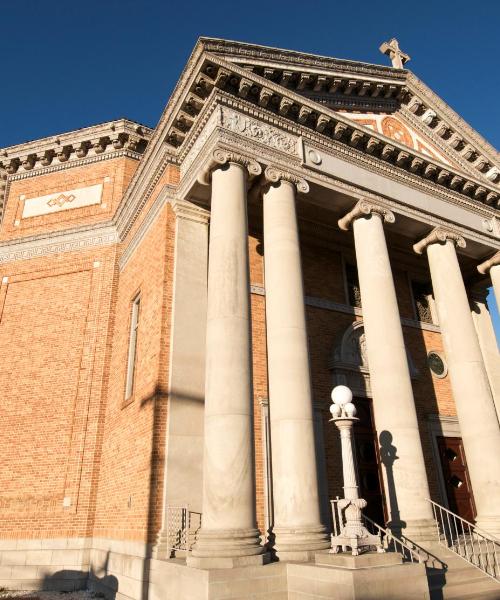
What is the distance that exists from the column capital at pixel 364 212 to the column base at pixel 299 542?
7.40 m

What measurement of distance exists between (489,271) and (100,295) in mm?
12297

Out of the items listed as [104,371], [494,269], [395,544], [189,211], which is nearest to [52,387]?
[104,371]

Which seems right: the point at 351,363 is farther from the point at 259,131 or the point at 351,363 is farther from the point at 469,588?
the point at 259,131

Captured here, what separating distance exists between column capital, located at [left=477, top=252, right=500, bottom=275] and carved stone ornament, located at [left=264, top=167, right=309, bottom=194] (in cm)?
742

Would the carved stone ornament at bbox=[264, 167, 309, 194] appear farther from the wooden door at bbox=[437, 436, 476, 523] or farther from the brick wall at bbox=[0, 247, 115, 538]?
the wooden door at bbox=[437, 436, 476, 523]

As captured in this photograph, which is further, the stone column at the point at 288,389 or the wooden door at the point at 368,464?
the wooden door at the point at 368,464

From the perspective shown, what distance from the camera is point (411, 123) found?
1501 cm

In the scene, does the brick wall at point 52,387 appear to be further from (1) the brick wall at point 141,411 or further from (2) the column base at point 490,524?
(2) the column base at point 490,524

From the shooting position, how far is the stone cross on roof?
1575 centimetres

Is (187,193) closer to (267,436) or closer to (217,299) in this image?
(217,299)

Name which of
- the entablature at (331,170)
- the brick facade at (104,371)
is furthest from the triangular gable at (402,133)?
the brick facade at (104,371)

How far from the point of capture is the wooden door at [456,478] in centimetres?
1341

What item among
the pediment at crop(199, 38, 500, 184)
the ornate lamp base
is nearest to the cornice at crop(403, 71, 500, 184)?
the pediment at crop(199, 38, 500, 184)

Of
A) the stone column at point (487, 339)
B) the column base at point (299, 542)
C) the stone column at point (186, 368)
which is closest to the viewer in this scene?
the column base at point (299, 542)
